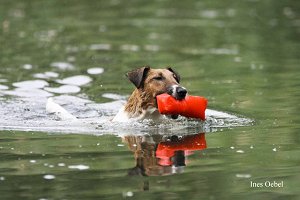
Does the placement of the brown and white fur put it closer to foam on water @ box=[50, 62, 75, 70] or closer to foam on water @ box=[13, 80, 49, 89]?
foam on water @ box=[13, 80, 49, 89]

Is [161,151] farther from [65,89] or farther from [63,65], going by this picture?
[63,65]

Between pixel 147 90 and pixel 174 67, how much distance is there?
601 centimetres

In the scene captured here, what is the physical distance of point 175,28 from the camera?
79.8 ft

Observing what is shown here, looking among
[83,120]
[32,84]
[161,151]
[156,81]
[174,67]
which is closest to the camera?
[161,151]

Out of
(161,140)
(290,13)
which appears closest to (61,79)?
(161,140)

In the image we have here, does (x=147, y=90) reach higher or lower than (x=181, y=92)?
higher

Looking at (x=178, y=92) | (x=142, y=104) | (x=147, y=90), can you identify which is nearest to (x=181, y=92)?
(x=178, y=92)

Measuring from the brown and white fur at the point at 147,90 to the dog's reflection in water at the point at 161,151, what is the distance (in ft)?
1.77

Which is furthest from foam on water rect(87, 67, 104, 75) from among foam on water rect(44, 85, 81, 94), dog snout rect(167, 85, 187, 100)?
dog snout rect(167, 85, 187, 100)

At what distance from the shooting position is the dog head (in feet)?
40.8

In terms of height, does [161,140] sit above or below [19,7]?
below

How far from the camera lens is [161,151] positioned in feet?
36.7

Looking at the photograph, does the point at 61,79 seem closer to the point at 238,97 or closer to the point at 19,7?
the point at 238,97

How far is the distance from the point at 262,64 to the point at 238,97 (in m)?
3.54
